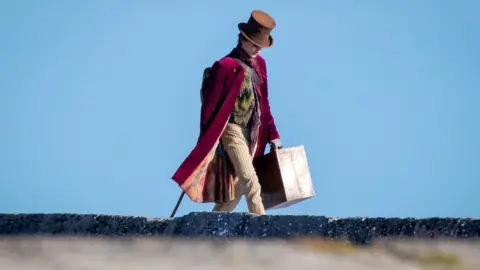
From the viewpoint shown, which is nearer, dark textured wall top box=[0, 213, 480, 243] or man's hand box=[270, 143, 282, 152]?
dark textured wall top box=[0, 213, 480, 243]

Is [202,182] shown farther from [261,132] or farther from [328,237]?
[328,237]

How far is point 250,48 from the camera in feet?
24.3

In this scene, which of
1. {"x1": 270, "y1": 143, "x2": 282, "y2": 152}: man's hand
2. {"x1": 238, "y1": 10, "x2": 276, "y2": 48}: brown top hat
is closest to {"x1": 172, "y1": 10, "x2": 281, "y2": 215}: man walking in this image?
{"x1": 238, "y1": 10, "x2": 276, "y2": 48}: brown top hat

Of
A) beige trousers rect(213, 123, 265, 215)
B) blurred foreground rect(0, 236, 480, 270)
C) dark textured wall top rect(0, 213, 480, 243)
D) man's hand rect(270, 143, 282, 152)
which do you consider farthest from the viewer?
man's hand rect(270, 143, 282, 152)

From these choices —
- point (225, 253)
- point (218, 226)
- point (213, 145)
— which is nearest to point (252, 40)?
point (213, 145)

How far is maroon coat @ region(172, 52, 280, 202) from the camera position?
24.2 feet

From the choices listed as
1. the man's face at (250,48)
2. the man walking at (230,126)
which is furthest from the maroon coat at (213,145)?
the man's face at (250,48)

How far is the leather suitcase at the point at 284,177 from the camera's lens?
24.3ft

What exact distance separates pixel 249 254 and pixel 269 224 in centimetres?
13

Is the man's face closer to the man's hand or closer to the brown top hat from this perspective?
the brown top hat

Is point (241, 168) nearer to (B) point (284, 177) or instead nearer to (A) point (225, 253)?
(B) point (284, 177)

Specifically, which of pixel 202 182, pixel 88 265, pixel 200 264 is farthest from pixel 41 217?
pixel 202 182

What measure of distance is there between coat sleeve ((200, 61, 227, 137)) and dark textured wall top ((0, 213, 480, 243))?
3.98 meters

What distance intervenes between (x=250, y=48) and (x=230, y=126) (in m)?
0.53
